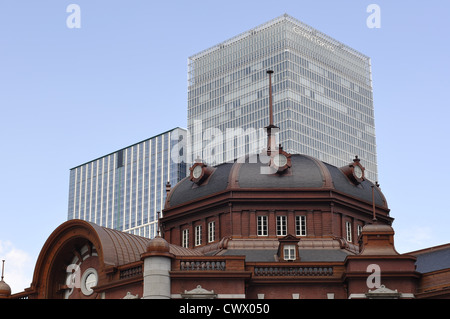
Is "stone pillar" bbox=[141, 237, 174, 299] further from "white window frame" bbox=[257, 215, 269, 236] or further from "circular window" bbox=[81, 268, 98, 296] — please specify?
"white window frame" bbox=[257, 215, 269, 236]

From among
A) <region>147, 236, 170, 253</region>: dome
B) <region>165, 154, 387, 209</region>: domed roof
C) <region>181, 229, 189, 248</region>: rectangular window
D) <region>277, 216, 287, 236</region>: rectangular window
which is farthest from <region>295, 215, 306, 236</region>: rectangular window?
<region>147, 236, 170, 253</region>: dome

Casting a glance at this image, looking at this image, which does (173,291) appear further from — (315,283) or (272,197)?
(272,197)

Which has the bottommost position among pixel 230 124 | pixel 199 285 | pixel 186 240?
pixel 199 285

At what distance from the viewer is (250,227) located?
226ft

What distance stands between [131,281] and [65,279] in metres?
10.0

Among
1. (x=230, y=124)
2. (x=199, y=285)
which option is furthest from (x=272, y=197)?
(x=230, y=124)

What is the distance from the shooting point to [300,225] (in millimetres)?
69188

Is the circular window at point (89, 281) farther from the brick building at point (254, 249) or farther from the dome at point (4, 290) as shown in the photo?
the dome at point (4, 290)

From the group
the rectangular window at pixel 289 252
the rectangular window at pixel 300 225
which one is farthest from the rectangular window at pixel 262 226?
the rectangular window at pixel 289 252

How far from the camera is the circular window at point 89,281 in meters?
63.6

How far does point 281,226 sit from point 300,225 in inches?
59.6
